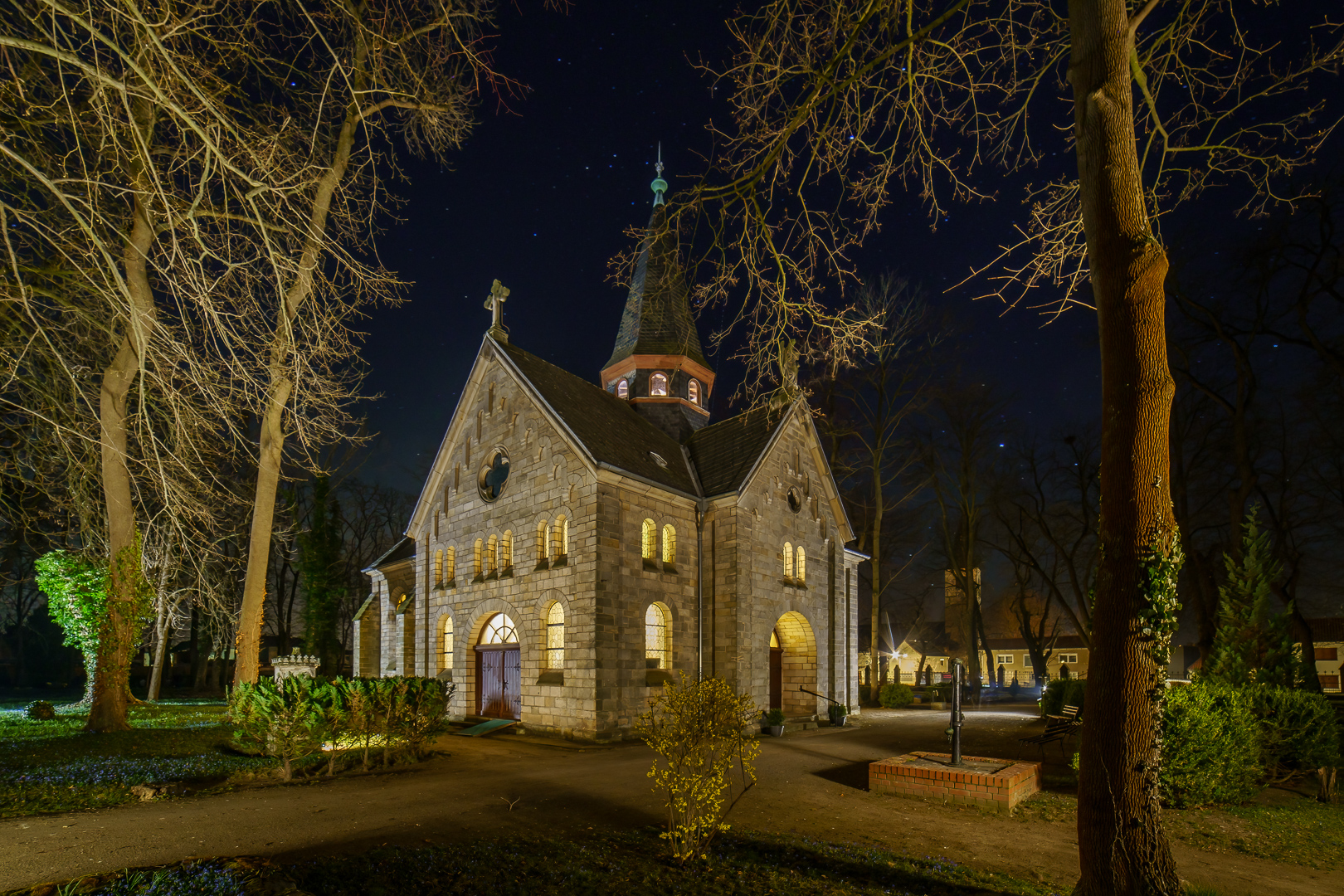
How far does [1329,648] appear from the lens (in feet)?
140

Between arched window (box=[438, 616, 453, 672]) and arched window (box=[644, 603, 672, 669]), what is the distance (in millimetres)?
7171

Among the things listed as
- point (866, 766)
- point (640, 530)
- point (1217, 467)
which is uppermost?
point (1217, 467)

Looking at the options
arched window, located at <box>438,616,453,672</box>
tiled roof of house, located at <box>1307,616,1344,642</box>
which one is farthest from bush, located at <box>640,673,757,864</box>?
tiled roof of house, located at <box>1307,616,1344,642</box>

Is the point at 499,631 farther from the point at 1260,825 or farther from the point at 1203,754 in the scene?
the point at 1260,825

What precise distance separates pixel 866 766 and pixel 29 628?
5046cm

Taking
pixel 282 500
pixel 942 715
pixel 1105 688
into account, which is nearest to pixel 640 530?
pixel 1105 688

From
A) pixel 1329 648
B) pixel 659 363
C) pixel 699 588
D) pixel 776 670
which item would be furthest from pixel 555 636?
pixel 1329 648

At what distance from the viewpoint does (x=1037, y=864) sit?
267 inches

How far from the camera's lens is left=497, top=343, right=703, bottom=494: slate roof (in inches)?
730

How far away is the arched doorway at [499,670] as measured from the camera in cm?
1936

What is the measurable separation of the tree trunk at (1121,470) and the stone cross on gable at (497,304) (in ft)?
60.6

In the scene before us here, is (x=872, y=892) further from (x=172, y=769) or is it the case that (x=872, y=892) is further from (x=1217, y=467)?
(x=1217, y=467)

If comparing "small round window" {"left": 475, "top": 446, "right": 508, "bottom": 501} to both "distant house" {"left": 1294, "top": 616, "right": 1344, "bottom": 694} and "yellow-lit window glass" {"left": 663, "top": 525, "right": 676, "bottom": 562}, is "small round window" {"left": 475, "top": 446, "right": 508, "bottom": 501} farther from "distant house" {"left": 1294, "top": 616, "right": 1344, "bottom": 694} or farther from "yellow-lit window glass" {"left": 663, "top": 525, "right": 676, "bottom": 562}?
"distant house" {"left": 1294, "top": 616, "right": 1344, "bottom": 694}

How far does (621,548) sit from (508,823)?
32.0 feet
